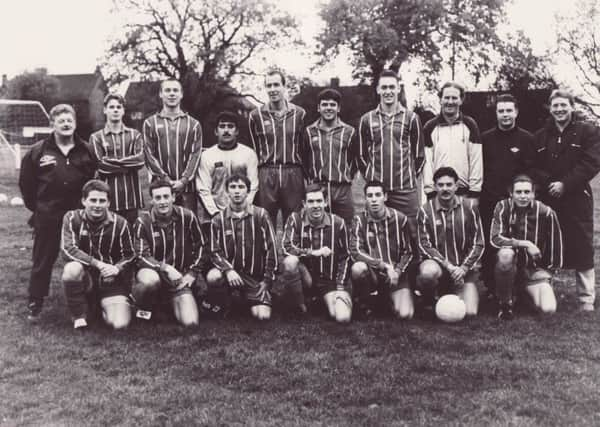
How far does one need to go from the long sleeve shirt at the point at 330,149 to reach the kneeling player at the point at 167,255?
3.95ft

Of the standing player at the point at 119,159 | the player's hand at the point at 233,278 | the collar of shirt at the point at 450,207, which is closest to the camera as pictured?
the player's hand at the point at 233,278

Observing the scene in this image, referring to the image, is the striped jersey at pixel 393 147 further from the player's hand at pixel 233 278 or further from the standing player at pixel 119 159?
the standing player at pixel 119 159

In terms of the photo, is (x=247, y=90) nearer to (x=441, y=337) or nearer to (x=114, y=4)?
(x=114, y=4)

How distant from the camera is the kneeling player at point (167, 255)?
5316 millimetres

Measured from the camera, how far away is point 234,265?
5.55 m

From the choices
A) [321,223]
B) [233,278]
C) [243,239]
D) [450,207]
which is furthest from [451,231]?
[233,278]

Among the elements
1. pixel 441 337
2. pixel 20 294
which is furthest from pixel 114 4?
pixel 441 337

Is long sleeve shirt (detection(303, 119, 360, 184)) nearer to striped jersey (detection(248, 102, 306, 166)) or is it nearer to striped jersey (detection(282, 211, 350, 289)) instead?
striped jersey (detection(248, 102, 306, 166))

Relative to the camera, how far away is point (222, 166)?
587 cm

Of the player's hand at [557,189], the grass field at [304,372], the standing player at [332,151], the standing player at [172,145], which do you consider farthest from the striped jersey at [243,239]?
the player's hand at [557,189]

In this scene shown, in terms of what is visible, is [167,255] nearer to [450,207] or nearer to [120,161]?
[120,161]

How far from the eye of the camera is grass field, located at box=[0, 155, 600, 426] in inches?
140

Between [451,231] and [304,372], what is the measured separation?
6.57ft

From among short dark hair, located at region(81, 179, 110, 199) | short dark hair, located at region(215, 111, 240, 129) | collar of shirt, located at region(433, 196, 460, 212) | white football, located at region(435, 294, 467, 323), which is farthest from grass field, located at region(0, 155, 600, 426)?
A: short dark hair, located at region(215, 111, 240, 129)
